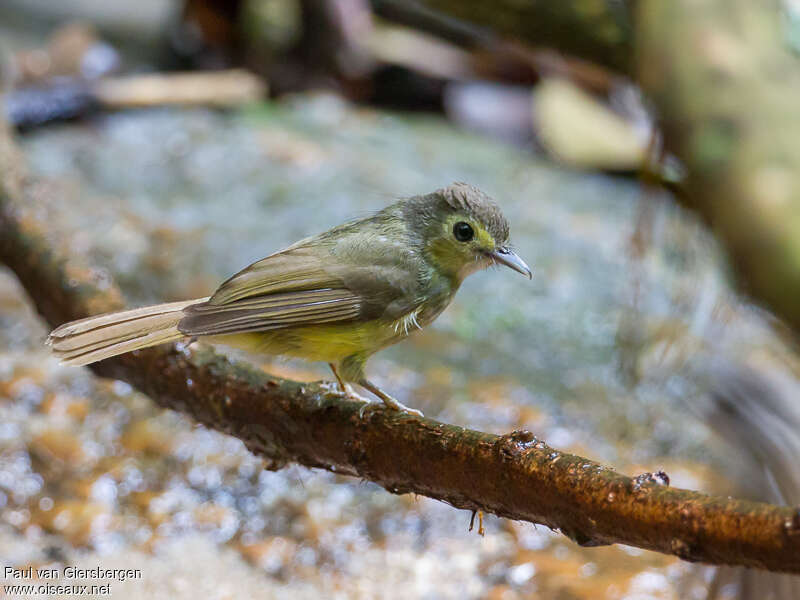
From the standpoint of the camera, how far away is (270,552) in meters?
3.26

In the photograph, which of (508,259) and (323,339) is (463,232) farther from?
(323,339)

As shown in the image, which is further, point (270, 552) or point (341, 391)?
point (270, 552)

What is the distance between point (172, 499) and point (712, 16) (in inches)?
99.1

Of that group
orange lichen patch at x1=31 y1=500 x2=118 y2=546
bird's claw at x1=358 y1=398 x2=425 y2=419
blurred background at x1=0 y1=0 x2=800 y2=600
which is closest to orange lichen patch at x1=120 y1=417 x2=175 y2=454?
blurred background at x1=0 y1=0 x2=800 y2=600

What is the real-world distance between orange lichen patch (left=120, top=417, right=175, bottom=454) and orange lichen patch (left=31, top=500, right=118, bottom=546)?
41 cm

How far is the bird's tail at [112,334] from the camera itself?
250 cm

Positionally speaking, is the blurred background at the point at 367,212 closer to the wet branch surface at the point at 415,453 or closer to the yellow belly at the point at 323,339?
the wet branch surface at the point at 415,453

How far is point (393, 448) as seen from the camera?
2398mm

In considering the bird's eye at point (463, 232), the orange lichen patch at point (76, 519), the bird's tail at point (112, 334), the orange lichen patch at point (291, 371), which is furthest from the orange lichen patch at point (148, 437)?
the bird's eye at point (463, 232)

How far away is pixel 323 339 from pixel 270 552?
100cm

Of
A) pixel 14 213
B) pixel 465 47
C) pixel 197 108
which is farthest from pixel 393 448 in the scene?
pixel 465 47

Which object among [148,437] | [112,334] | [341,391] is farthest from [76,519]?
[341,391]

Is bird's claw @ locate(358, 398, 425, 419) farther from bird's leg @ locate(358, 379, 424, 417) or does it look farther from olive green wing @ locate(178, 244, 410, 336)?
olive green wing @ locate(178, 244, 410, 336)

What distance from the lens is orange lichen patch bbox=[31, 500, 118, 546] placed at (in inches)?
125
